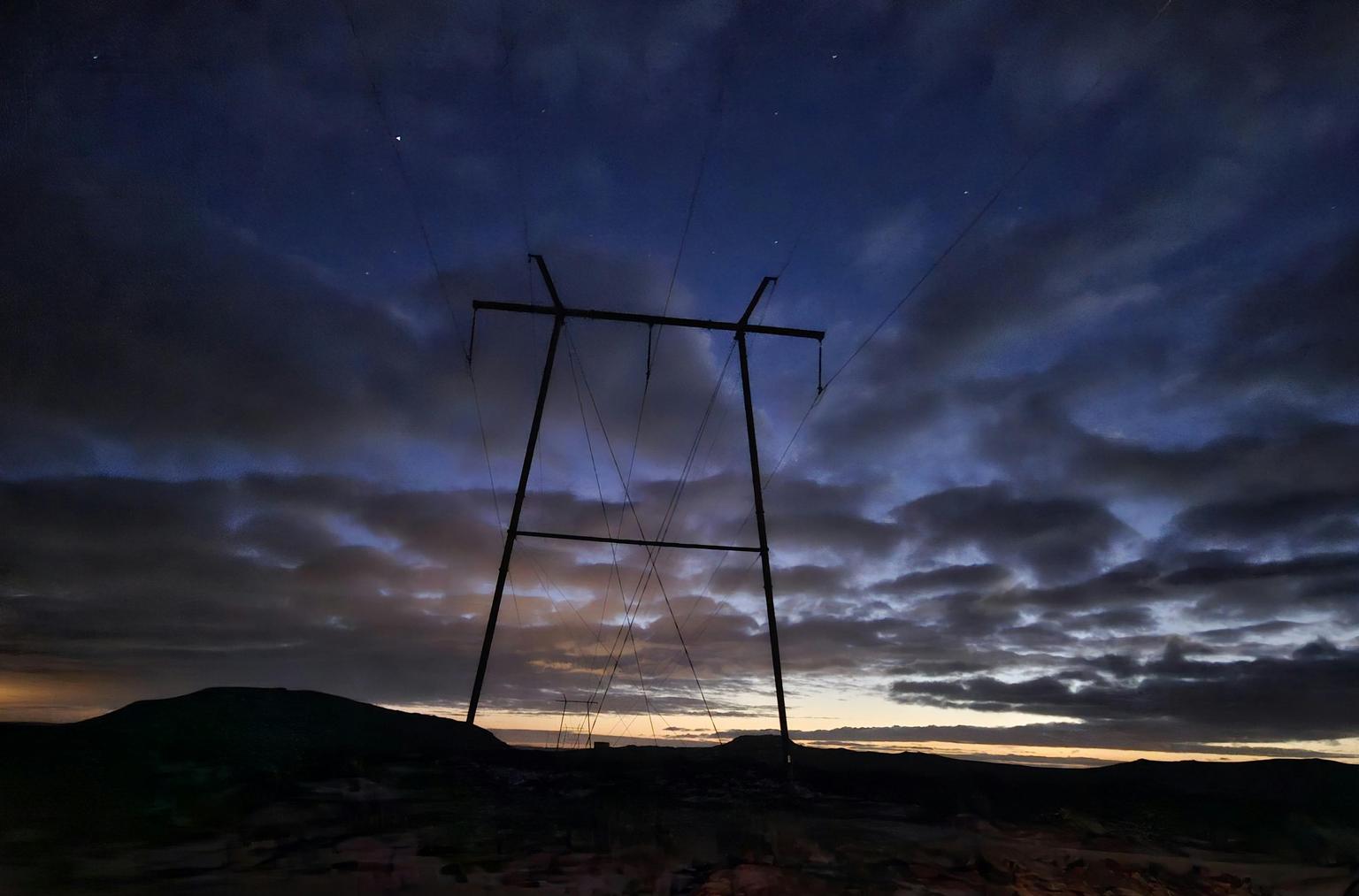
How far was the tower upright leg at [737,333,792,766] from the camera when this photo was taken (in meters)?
21.1

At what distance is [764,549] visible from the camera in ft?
71.6

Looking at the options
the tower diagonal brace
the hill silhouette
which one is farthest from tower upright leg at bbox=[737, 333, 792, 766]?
the hill silhouette

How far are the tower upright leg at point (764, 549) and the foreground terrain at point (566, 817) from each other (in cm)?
169

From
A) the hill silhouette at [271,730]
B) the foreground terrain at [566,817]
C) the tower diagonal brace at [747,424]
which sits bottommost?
the foreground terrain at [566,817]

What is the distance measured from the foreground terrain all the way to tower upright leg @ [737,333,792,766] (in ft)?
5.55

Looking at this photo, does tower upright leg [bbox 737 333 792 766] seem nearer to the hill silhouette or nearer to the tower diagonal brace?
the tower diagonal brace

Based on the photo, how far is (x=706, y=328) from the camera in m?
22.5

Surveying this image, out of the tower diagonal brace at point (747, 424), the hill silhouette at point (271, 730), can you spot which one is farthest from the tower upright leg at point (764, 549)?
the hill silhouette at point (271, 730)

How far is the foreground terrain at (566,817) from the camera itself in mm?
10094

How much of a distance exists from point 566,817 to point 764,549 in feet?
31.2

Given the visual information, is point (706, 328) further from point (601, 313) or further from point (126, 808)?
point (126, 808)

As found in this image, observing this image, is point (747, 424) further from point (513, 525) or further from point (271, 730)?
point (271, 730)

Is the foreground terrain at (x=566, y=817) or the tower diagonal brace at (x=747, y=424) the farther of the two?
the tower diagonal brace at (x=747, y=424)

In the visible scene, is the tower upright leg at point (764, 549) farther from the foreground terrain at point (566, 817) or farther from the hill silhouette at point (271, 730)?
the hill silhouette at point (271, 730)
